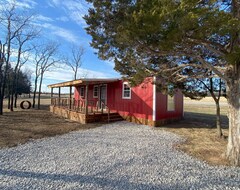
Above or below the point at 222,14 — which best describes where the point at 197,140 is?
below

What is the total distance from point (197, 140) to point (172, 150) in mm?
2056

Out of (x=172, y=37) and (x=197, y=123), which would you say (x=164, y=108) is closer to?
(x=197, y=123)

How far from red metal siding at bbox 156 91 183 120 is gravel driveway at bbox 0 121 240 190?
4.30 meters

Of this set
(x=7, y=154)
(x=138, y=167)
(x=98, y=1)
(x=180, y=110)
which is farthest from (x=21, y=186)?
(x=180, y=110)

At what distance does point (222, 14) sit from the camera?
10.8 feet

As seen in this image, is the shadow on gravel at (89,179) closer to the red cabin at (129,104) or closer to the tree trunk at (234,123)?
the tree trunk at (234,123)

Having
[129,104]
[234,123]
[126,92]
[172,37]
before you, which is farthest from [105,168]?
[126,92]

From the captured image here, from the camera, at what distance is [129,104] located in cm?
1127

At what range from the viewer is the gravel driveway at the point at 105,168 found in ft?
10.9

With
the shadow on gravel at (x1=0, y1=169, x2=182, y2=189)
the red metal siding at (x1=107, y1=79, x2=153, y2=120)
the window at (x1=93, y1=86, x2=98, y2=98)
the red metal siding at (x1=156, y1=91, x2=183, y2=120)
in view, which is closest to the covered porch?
the window at (x1=93, y1=86, x2=98, y2=98)

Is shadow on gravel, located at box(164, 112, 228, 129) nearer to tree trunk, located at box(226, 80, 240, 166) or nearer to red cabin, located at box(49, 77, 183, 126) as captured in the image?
red cabin, located at box(49, 77, 183, 126)

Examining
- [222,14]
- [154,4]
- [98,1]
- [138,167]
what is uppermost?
[98,1]

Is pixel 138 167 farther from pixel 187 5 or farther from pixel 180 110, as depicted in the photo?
pixel 180 110

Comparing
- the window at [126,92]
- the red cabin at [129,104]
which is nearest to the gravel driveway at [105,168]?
the red cabin at [129,104]
